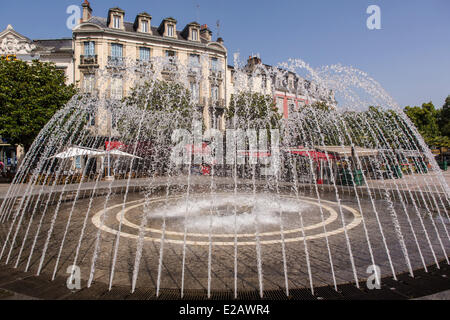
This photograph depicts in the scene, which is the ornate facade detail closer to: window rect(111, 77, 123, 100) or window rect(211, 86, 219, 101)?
window rect(111, 77, 123, 100)

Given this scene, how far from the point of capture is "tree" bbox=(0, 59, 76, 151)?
20.1 metres

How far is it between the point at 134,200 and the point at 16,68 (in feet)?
59.1

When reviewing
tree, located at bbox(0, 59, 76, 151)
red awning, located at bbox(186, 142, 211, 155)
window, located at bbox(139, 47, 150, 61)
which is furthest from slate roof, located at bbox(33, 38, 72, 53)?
red awning, located at bbox(186, 142, 211, 155)

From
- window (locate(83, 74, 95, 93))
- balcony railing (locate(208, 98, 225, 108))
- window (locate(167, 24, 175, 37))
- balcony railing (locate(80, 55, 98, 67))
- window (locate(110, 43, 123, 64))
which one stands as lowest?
balcony railing (locate(208, 98, 225, 108))

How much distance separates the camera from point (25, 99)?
20500 millimetres

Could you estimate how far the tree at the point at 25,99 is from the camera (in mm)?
20109

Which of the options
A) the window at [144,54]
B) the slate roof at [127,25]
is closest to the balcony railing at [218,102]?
the slate roof at [127,25]

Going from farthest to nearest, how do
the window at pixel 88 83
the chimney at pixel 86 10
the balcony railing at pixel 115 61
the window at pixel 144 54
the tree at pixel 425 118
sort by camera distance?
the tree at pixel 425 118 → the window at pixel 144 54 → the chimney at pixel 86 10 → the balcony railing at pixel 115 61 → the window at pixel 88 83

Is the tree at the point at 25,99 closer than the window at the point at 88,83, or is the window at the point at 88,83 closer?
the tree at the point at 25,99

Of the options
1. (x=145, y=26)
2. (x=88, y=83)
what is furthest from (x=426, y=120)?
(x=88, y=83)

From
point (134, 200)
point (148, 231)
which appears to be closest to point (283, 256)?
point (148, 231)

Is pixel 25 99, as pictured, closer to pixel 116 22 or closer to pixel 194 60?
pixel 116 22

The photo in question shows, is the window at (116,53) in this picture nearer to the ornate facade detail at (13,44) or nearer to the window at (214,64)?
the ornate facade detail at (13,44)

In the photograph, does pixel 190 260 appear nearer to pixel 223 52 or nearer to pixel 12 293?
pixel 12 293
